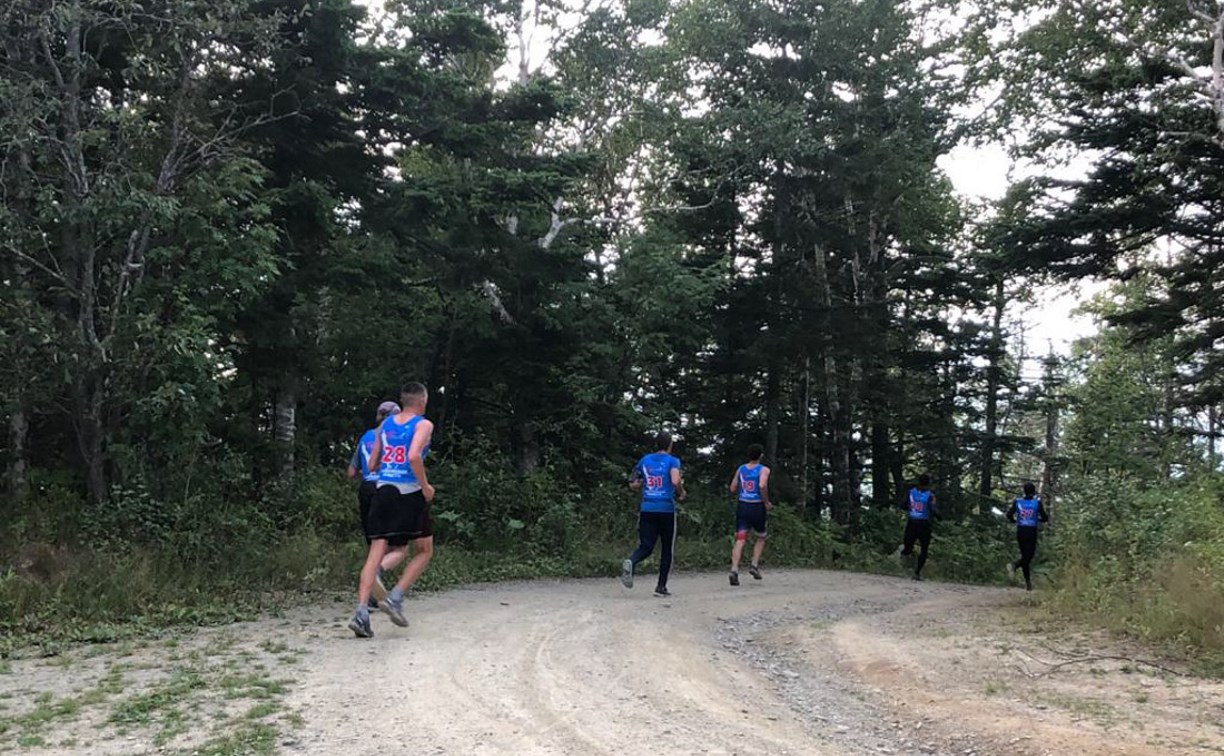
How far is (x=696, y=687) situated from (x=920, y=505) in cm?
1159

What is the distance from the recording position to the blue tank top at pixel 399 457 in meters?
6.81

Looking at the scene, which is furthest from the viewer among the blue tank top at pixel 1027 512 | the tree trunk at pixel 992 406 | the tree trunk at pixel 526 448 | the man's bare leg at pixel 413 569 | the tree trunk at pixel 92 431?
the tree trunk at pixel 992 406

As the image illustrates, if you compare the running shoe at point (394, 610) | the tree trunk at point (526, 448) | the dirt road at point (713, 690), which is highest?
the tree trunk at point (526, 448)

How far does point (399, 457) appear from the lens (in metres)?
6.82

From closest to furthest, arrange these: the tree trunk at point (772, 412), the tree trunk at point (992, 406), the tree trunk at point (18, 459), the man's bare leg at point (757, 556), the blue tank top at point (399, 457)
Answer: the blue tank top at point (399, 457)
the tree trunk at point (18, 459)
the man's bare leg at point (757, 556)
the tree trunk at point (772, 412)
the tree trunk at point (992, 406)

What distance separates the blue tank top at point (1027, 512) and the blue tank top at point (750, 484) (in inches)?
248

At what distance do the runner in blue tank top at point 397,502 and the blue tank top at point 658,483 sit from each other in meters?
4.02

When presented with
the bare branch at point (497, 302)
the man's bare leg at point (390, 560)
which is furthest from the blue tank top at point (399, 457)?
the bare branch at point (497, 302)

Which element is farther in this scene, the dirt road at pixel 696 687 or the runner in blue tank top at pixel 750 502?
the runner in blue tank top at pixel 750 502

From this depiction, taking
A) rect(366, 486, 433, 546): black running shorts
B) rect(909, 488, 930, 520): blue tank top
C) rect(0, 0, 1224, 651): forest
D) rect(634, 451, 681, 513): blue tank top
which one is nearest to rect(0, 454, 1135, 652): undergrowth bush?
rect(0, 0, 1224, 651): forest

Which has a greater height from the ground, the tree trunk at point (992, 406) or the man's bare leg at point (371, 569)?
the tree trunk at point (992, 406)

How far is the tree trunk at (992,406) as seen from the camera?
2895cm

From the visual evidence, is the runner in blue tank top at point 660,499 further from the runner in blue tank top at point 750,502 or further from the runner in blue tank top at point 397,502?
the runner in blue tank top at point 397,502

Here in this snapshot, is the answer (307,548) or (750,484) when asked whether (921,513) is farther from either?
(307,548)
